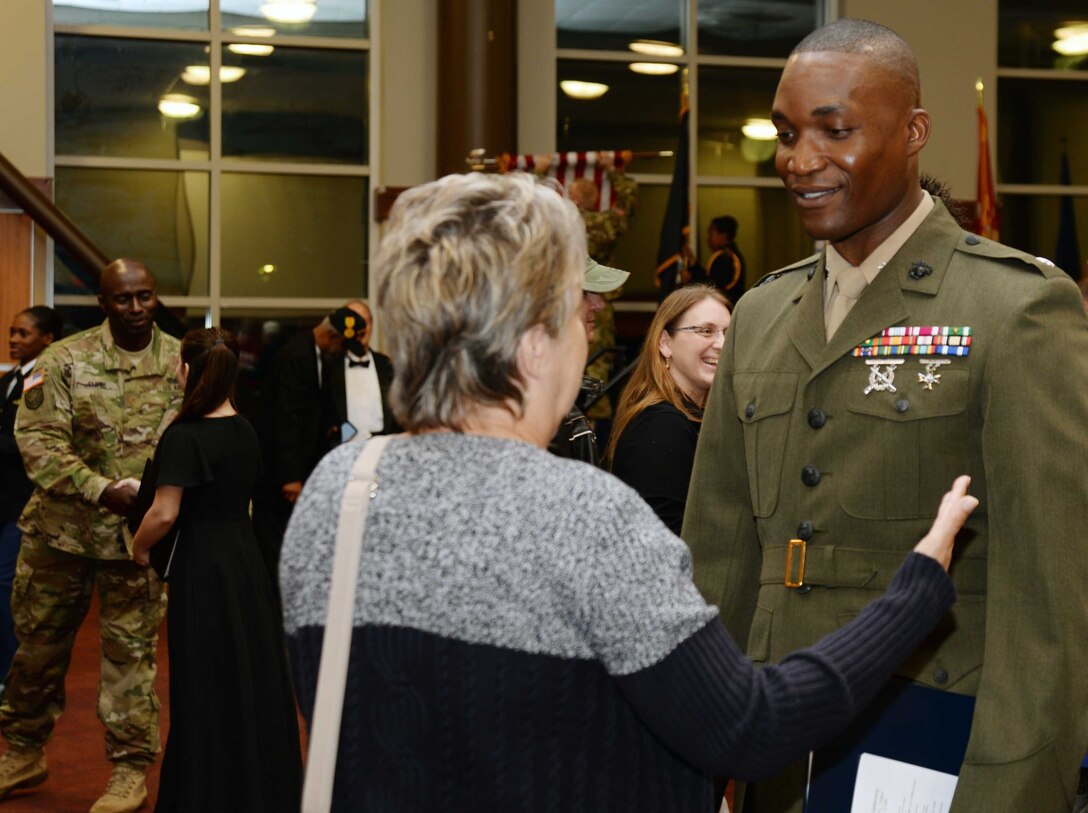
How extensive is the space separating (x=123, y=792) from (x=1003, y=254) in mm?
3759

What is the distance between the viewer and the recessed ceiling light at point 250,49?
10109 millimetres

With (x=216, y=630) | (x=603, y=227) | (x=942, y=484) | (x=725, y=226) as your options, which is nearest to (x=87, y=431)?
(x=216, y=630)

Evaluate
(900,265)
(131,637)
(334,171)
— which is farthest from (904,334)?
(334,171)

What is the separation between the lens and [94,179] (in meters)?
9.94

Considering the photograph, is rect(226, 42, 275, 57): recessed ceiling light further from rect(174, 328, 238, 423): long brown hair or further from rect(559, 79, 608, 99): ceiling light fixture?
rect(174, 328, 238, 423): long brown hair

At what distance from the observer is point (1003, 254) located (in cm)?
202

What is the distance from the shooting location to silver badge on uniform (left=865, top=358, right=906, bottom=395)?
2.03m

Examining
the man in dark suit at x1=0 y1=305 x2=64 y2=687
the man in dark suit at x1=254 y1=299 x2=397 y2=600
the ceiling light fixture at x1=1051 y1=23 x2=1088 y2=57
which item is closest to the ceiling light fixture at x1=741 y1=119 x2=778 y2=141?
the ceiling light fixture at x1=1051 y1=23 x2=1088 y2=57

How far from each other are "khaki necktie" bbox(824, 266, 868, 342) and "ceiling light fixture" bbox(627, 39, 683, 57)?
353 inches

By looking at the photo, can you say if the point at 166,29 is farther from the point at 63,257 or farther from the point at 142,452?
the point at 142,452

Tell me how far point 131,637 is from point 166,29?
6196 millimetres

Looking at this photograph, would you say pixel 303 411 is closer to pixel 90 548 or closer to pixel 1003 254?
pixel 90 548

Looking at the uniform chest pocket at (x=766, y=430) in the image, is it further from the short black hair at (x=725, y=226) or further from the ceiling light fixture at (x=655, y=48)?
the ceiling light fixture at (x=655, y=48)

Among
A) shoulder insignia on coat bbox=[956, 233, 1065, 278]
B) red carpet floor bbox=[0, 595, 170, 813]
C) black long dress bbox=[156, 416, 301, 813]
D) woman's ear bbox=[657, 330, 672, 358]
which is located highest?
shoulder insignia on coat bbox=[956, 233, 1065, 278]
